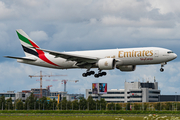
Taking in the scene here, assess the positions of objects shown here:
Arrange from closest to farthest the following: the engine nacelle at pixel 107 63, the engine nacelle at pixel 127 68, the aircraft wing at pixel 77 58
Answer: the engine nacelle at pixel 107 63
the aircraft wing at pixel 77 58
the engine nacelle at pixel 127 68

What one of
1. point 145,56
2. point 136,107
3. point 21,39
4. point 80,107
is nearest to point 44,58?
point 21,39

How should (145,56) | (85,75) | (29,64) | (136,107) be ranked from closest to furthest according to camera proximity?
(145,56) < (85,75) < (29,64) < (136,107)

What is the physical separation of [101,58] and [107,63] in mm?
3127

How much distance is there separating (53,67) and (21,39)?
1143cm

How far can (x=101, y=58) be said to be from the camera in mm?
61156

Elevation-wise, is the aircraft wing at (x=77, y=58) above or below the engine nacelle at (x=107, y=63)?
above

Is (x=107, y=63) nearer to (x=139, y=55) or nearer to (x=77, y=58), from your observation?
(x=139, y=55)

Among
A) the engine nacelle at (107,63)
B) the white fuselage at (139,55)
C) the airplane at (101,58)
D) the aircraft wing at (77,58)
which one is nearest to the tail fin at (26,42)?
the airplane at (101,58)

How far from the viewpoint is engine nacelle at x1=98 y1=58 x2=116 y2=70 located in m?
58.2

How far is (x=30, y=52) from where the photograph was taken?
70.6 metres

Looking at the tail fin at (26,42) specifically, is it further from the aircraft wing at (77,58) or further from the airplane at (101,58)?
the aircraft wing at (77,58)

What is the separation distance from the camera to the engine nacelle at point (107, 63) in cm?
5822

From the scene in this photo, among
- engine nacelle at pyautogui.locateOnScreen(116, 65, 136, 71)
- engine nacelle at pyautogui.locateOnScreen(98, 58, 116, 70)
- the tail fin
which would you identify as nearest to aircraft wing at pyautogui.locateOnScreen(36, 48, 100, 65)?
engine nacelle at pyautogui.locateOnScreen(98, 58, 116, 70)

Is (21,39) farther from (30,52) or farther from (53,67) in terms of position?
(53,67)
